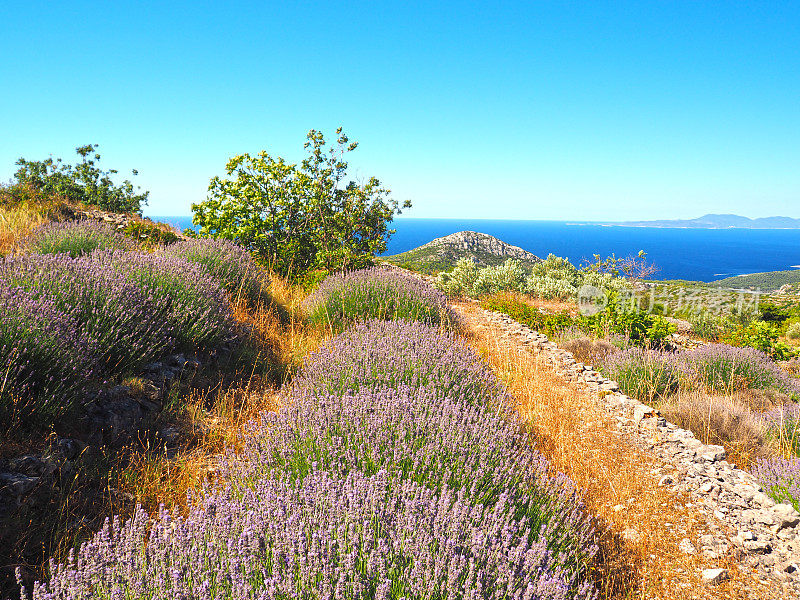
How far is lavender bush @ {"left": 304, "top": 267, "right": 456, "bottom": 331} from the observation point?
651 centimetres

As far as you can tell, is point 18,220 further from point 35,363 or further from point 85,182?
point 85,182

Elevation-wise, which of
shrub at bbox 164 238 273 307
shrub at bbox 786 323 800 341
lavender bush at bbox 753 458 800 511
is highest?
shrub at bbox 164 238 273 307

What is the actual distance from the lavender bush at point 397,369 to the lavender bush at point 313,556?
1467 mm

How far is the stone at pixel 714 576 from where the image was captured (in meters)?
2.59

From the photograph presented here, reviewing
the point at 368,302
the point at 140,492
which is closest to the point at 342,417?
the point at 140,492

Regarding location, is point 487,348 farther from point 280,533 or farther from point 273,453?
point 280,533

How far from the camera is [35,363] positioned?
2891 millimetres

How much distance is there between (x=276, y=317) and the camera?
21.9ft

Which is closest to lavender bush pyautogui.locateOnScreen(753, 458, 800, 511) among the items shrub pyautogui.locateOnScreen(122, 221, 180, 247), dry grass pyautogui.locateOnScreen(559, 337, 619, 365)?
dry grass pyautogui.locateOnScreen(559, 337, 619, 365)

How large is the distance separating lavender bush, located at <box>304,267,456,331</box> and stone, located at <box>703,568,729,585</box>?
4342 mm

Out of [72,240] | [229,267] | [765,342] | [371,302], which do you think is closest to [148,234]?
[72,240]

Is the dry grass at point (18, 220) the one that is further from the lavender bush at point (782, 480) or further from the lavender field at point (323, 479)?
the lavender bush at point (782, 480)

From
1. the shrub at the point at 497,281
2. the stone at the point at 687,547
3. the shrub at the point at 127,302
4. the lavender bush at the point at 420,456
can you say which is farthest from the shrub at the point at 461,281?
the lavender bush at the point at 420,456

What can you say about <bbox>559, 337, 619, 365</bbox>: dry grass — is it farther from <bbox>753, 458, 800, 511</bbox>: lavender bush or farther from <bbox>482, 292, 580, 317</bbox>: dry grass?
<bbox>482, 292, 580, 317</bbox>: dry grass
